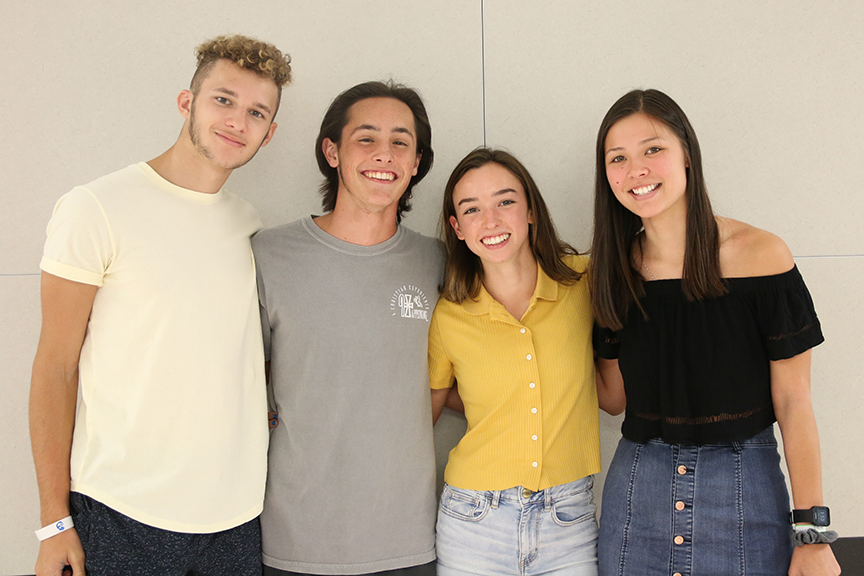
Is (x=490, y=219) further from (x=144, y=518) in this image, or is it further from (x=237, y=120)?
(x=144, y=518)

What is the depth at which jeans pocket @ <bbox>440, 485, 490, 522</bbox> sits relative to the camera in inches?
71.0

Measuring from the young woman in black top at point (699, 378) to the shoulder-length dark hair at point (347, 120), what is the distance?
69 centimetres

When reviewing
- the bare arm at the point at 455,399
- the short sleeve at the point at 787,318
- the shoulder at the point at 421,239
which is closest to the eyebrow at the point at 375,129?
the shoulder at the point at 421,239

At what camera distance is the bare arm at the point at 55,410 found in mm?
1556

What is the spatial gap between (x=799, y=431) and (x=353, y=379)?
1.32 metres

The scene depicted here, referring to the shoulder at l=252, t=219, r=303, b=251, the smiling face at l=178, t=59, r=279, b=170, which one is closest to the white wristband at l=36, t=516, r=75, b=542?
the shoulder at l=252, t=219, r=303, b=251

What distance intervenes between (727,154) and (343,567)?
2137 millimetres

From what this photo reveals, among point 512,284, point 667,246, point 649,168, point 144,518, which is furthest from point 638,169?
point 144,518

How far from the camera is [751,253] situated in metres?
1.61

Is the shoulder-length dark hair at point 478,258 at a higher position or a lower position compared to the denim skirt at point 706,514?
higher

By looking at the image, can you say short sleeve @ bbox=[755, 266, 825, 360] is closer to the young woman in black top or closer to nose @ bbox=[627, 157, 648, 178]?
the young woman in black top

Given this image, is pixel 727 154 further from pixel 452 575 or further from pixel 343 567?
pixel 343 567

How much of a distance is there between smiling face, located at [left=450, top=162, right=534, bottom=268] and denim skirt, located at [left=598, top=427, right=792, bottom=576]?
0.77 meters

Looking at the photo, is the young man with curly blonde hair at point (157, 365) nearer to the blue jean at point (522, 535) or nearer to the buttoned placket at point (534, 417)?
the blue jean at point (522, 535)
